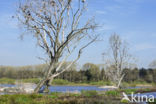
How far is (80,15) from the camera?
14703 millimetres

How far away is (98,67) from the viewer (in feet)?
236

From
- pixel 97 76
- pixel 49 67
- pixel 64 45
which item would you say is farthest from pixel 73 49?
pixel 97 76

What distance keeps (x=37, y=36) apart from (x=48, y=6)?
2.11m

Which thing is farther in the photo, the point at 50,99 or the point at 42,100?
the point at 50,99

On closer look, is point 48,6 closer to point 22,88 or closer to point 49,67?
point 49,67

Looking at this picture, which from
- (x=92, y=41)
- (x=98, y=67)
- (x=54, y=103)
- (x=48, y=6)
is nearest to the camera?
(x=54, y=103)

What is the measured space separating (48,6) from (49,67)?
3851 mm

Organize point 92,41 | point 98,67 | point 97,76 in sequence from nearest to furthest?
point 92,41 → point 97,76 → point 98,67

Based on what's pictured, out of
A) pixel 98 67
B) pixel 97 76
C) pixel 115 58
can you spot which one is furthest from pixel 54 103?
pixel 98 67

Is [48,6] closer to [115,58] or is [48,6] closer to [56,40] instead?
[56,40]

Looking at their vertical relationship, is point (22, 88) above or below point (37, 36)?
below

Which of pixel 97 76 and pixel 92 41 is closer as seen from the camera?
pixel 92 41

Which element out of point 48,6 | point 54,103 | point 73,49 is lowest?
point 54,103

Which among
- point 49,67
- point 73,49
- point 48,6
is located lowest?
point 49,67
